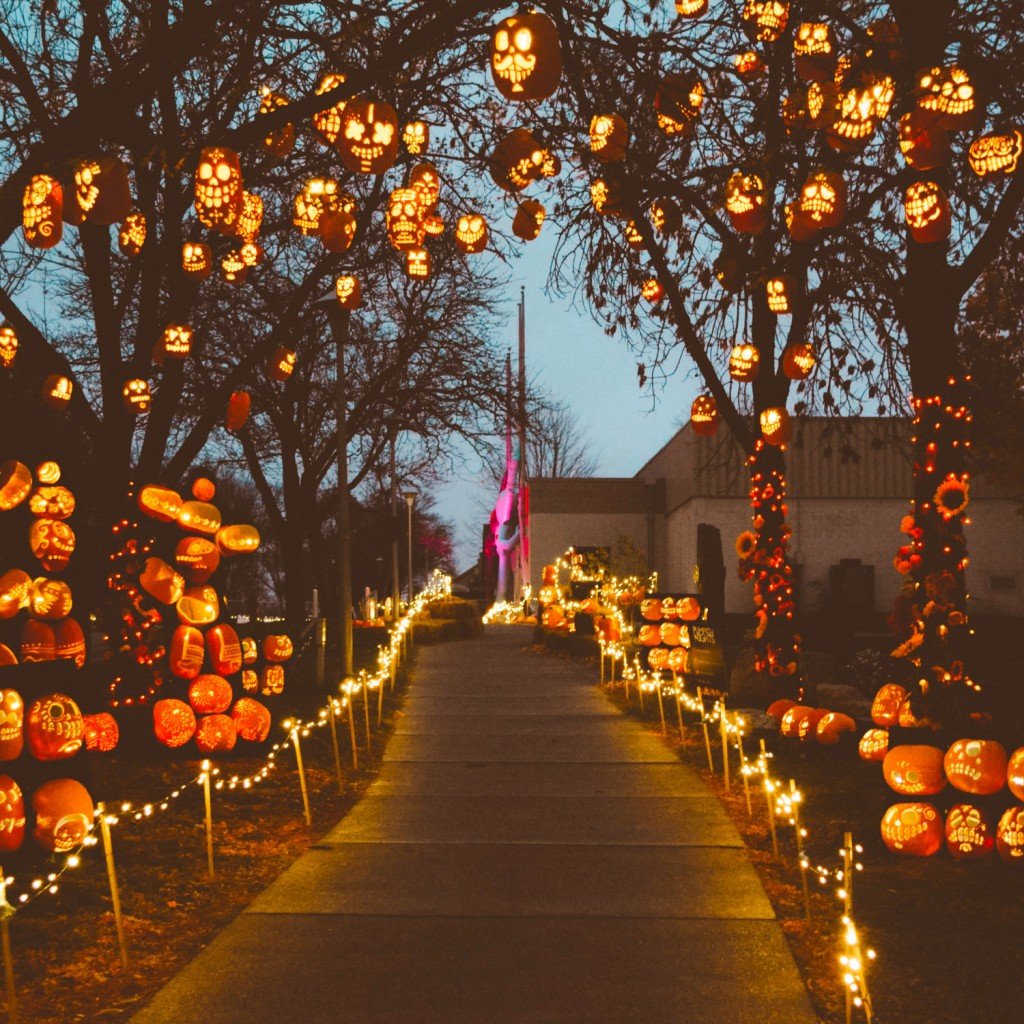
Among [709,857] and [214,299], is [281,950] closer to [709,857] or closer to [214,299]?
[709,857]

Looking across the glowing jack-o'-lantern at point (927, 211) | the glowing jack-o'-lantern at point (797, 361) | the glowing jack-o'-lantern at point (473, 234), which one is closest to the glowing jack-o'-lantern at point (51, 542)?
the glowing jack-o'-lantern at point (473, 234)

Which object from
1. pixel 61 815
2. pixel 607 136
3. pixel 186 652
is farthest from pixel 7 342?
pixel 607 136

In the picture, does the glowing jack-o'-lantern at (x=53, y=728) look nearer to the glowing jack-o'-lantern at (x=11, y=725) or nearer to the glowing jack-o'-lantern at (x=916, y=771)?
the glowing jack-o'-lantern at (x=11, y=725)

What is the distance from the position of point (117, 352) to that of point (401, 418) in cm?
1182

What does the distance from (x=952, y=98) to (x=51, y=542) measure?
7.37 meters

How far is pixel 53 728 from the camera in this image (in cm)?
688

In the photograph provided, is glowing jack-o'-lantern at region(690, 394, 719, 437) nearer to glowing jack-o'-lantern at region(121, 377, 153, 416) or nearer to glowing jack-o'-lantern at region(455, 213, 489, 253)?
glowing jack-o'-lantern at region(455, 213, 489, 253)

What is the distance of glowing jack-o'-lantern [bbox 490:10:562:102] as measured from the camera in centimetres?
614

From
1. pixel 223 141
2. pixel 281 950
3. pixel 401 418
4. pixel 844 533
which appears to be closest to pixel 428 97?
pixel 223 141

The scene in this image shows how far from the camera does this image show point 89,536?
12.1 metres

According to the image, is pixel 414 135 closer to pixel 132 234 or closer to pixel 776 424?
pixel 132 234

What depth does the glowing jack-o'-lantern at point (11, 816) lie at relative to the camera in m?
6.56

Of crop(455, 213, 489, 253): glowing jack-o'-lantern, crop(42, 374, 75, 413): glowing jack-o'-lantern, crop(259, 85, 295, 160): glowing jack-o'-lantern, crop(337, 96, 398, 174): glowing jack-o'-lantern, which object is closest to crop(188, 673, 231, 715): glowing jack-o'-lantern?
crop(42, 374, 75, 413): glowing jack-o'-lantern

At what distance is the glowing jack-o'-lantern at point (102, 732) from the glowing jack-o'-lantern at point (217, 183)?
5.33 metres
